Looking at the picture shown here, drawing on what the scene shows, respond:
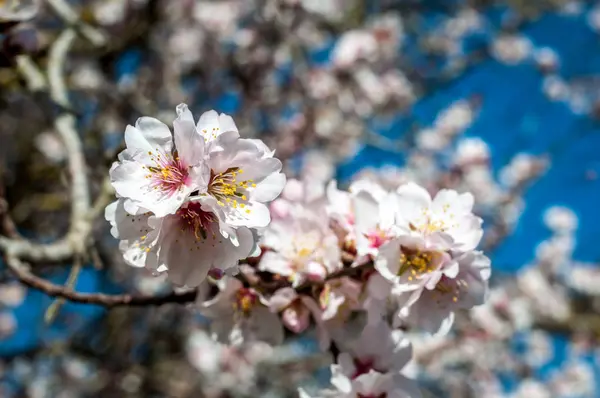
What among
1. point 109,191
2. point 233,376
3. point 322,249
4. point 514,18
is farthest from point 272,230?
point 514,18

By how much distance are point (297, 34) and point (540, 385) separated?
379 centimetres

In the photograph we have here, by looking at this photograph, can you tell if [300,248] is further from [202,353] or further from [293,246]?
Answer: [202,353]

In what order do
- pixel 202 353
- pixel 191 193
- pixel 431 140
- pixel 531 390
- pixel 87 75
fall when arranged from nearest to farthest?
pixel 191 193 → pixel 87 75 → pixel 202 353 → pixel 531 390 → pixel 431 140

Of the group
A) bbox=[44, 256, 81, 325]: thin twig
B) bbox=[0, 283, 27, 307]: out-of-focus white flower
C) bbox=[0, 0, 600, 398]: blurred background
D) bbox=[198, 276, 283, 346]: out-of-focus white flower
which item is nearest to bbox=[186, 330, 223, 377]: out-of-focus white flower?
bbox=[0, 0, 600, 398]: blurred background

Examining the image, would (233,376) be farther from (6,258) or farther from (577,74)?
(577,74)

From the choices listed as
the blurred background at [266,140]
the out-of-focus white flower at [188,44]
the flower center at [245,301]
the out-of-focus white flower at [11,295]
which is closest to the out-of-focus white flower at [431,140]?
the blurred background at [266,140]

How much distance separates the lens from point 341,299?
3.59ft

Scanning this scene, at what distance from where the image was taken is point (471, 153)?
3611 millimetres

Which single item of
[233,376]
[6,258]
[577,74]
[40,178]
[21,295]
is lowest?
[21,295]

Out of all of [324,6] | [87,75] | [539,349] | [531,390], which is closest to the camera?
[324,6]

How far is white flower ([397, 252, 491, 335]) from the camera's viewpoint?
1.05m

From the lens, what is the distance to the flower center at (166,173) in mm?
902

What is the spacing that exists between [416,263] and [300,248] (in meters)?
0.24

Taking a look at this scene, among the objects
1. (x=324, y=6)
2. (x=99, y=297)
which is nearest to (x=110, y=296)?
(x=99, y=297)
